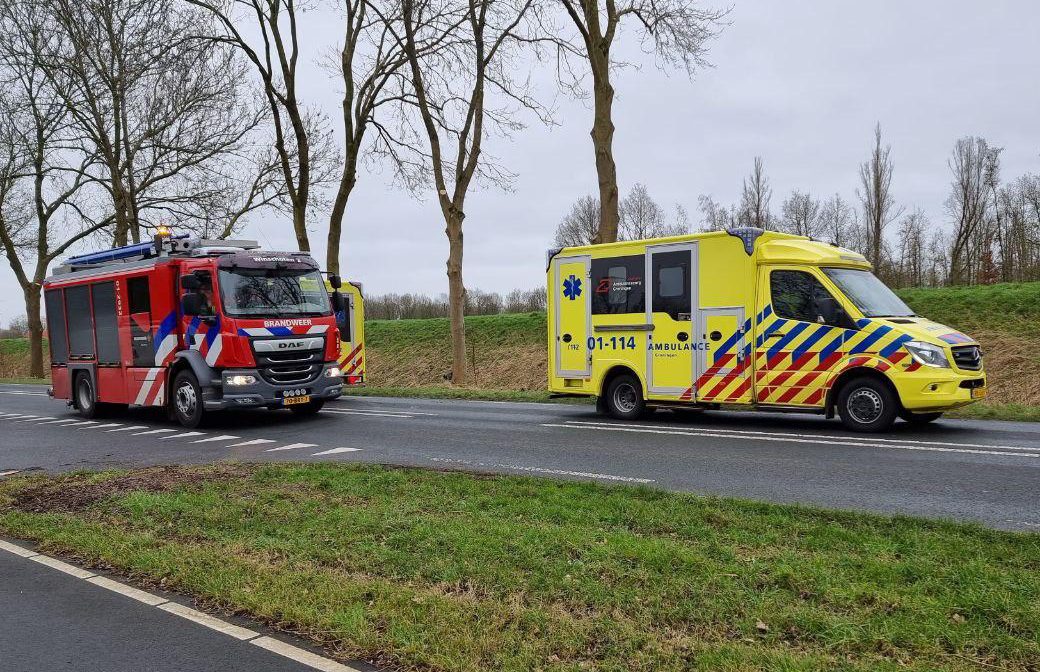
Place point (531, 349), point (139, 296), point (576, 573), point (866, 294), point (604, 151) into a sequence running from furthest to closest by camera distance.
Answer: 1. point (531, 349)
2. point (604, 151)
3. point (139, 296)
4. point (866, 294)
5. point (576, 573)

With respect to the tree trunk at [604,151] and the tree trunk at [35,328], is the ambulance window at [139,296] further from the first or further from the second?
the tree trunk at [35,328]

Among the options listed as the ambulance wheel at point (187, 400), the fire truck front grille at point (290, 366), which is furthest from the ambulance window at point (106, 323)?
the fire truck front grille at point (290, 366)

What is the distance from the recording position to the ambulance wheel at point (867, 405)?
1069 centimetres

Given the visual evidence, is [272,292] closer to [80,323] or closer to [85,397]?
[80,323]

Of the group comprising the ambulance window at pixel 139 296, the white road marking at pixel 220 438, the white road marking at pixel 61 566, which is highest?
the ambulance window at pixel 139 296

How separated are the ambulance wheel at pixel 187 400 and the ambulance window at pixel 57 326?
4503 millimetres

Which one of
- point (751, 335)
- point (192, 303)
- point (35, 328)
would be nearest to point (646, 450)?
point (751, 335)

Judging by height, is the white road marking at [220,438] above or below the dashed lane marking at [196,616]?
below

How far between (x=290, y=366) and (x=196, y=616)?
956cm

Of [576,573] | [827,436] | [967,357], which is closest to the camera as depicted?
[576,573]

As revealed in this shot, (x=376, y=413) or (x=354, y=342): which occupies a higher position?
(x=354, y=342)

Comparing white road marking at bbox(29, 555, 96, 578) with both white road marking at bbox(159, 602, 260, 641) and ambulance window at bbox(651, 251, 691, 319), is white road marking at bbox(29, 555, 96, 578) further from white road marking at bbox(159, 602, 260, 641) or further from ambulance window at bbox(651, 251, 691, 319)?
ambulance window at bbox(651, 251, 691, 319)

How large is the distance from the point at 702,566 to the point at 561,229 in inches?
2497

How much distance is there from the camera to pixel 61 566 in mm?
5570
